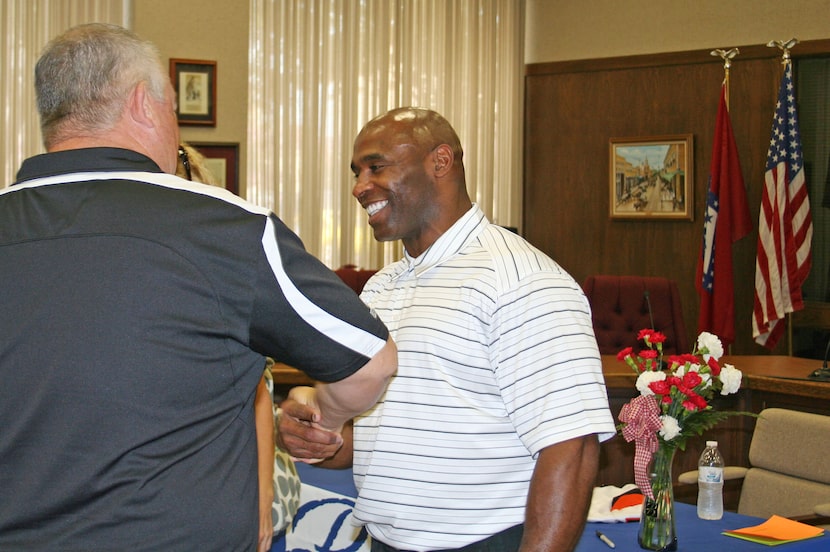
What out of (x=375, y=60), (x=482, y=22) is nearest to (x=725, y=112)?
(x=482, y=22)

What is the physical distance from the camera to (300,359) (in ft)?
4.20

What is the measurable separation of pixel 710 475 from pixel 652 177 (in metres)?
4.70

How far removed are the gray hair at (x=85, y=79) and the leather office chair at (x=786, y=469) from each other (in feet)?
8.51

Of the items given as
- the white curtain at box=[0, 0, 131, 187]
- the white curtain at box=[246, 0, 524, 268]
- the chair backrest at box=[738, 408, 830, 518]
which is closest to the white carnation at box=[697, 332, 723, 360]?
the chair backrest at box=[738, 408, 830, 518]

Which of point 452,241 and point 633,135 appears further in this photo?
point 633,135

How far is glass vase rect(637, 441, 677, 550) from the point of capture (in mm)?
2504

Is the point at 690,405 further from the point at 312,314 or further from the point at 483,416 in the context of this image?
the point at 312,314

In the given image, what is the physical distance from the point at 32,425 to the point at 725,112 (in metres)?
6.22

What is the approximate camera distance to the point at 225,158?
7.13m

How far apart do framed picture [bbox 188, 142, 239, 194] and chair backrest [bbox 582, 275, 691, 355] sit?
291 centimetres

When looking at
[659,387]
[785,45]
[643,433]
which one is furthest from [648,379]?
[785,45]

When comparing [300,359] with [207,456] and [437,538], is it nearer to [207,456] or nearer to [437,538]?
[207,456]

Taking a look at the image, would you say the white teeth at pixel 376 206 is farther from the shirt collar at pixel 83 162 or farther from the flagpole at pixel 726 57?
the flagpole at pixel 726 57

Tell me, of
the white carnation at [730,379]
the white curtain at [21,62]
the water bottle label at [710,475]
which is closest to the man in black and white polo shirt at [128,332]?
the white carnation at [730,379]
